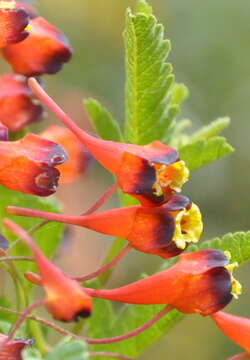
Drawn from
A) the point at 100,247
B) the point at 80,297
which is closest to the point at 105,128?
the point at 80,297

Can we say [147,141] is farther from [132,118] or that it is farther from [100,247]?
[100,247]

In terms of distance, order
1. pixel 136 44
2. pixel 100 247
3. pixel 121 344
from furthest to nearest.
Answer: pixel 100 247
pixel 121 344
pixel 136 44

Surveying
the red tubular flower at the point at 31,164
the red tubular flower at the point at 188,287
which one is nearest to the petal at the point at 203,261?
the red tubular flower at the point at 188,287

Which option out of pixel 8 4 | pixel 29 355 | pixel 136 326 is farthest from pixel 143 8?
pixel 29 355

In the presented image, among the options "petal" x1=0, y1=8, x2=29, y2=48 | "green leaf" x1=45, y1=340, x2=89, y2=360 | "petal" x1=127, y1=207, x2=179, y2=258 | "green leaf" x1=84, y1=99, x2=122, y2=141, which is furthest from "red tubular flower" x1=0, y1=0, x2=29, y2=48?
"green leaf" x1=45, y1=340, x2=89, y2=360

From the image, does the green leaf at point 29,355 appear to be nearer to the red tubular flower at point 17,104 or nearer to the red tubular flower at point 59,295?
the red tubular flower at point 59,295
